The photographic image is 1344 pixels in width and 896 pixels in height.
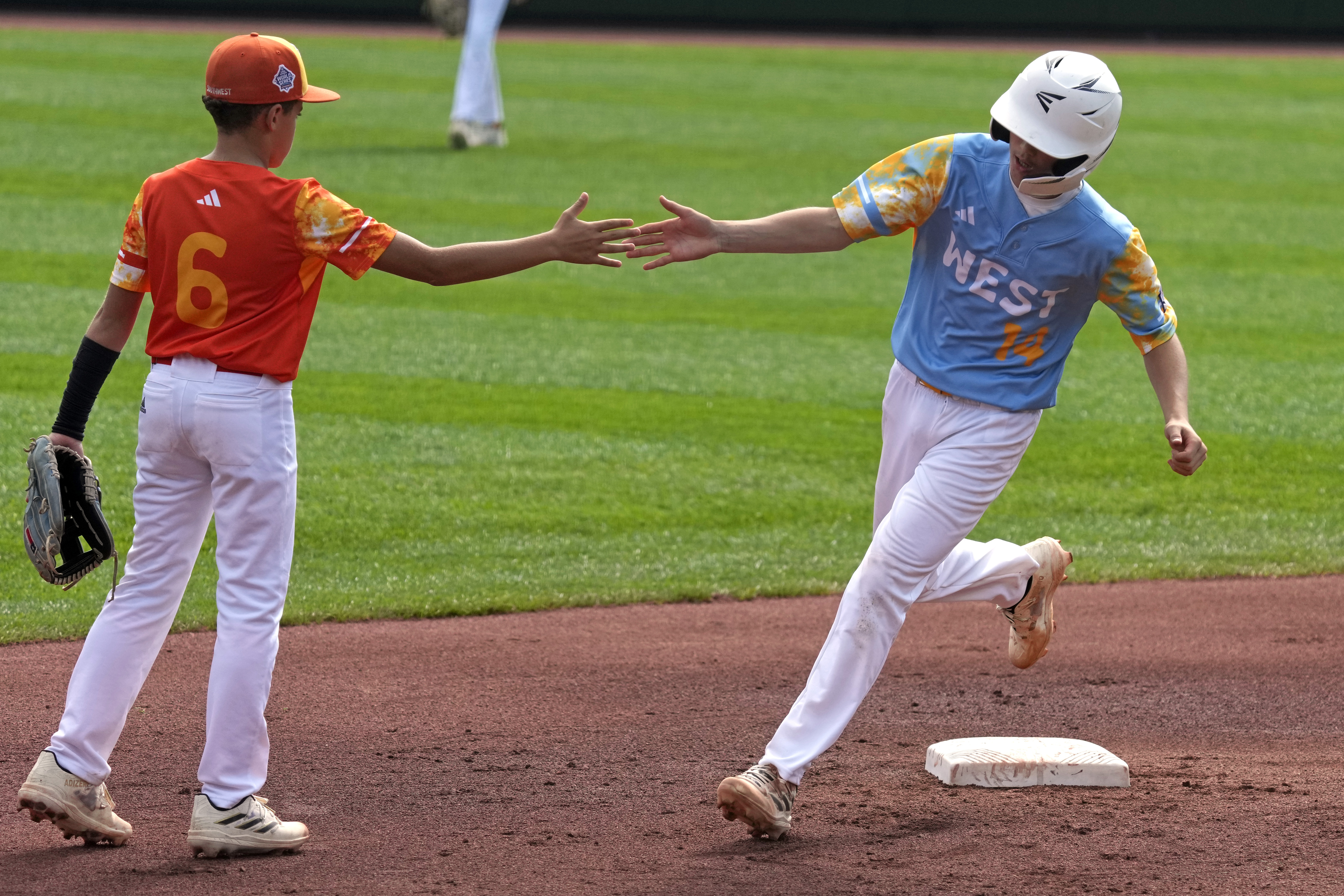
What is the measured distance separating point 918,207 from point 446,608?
291cm

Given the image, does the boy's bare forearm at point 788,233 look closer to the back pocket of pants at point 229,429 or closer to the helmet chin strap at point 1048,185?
the helmet chin strap at point 1048,185

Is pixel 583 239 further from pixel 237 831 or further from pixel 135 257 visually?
pixel 237 831

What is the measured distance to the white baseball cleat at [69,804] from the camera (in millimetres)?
3963

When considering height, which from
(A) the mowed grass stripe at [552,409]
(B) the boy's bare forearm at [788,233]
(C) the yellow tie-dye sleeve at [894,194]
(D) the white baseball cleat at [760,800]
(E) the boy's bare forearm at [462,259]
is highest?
(C) the yellow tie-dye sleeve at [894,194]

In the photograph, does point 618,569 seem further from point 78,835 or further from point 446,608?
point 78,835

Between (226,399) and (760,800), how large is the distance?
164cm

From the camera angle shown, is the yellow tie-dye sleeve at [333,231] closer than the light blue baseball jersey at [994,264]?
Yes

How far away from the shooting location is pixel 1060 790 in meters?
4.62

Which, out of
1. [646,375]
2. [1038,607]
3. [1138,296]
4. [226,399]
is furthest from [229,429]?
[646,375]

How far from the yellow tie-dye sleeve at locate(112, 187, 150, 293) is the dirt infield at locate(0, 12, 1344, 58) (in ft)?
80.2

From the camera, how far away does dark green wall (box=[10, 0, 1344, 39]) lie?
99.3ft

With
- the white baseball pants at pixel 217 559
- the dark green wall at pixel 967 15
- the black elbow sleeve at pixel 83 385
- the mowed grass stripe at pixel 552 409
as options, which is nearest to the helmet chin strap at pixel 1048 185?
the white baseball pants at pixel 217 559

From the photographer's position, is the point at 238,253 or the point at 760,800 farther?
the point at 760,800

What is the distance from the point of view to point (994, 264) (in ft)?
14.3
